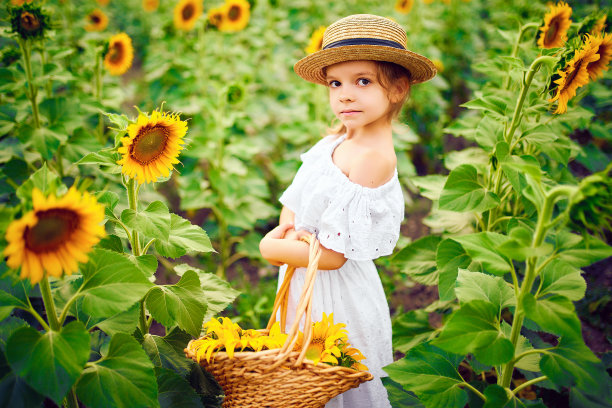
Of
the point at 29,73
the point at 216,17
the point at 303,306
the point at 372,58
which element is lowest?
the point at 303,306

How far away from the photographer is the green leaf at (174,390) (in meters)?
1.32

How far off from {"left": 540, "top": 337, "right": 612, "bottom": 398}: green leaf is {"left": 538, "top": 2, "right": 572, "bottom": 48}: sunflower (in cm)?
127

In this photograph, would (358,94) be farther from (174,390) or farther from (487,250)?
(174,390)

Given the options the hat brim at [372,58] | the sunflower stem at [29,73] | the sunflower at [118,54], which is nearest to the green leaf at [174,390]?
the hat brim at [372,58]

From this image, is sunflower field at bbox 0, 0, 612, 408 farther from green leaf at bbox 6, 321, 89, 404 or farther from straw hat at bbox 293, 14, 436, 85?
straw hat at bbox 293, 14, 436, 85

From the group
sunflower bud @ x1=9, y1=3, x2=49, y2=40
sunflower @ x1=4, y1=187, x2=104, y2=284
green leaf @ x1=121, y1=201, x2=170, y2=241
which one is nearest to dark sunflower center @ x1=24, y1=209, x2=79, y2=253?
sunflower @ x1=4, y1=187, x2=104, y2=284

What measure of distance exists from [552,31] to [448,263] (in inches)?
43.2

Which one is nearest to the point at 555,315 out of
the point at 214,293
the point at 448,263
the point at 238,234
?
the point at 448,263

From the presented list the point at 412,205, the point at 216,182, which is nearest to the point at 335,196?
the point at 216,182

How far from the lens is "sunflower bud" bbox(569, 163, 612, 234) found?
0.92 meters

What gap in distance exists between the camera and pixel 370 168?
1461mm

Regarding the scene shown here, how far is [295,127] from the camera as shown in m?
3.33

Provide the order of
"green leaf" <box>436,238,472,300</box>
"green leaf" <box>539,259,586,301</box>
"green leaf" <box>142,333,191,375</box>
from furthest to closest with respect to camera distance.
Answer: "green leaf" <box>436,238,472,300</box> → "green leaf" <box>142,333,191,375</box> → "green leaf" <box>539,259,586,301</box>

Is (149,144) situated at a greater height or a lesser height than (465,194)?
greater
